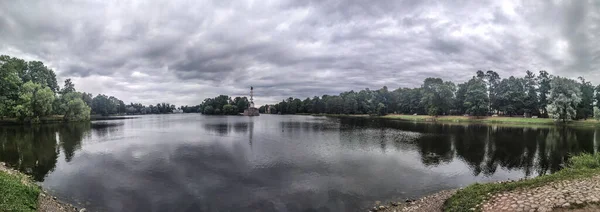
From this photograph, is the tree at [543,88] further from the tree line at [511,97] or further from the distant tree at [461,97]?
the distant tree at [461,97]

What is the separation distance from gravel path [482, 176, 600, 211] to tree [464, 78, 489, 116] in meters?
94.1

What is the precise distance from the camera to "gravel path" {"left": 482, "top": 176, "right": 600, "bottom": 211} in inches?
390

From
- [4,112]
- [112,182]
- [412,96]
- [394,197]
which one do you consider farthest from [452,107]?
[4,112]

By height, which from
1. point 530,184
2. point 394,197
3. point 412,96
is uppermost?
point 412,96

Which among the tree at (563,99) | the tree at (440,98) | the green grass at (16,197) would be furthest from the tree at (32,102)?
the tree at (563,99)

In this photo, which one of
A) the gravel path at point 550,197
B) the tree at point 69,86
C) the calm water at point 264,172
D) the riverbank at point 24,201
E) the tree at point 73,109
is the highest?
the tree at point 69,86

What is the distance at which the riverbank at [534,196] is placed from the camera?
9.91 metres

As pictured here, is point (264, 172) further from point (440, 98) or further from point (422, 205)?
point (440, 98)

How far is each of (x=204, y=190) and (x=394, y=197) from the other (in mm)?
12772

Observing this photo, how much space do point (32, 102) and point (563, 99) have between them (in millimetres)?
135312

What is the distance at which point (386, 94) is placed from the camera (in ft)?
502

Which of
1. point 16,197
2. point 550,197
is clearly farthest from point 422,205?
point 16,197

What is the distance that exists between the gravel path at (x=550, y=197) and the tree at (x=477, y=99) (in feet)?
309

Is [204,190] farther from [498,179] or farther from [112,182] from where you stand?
[498,179]
